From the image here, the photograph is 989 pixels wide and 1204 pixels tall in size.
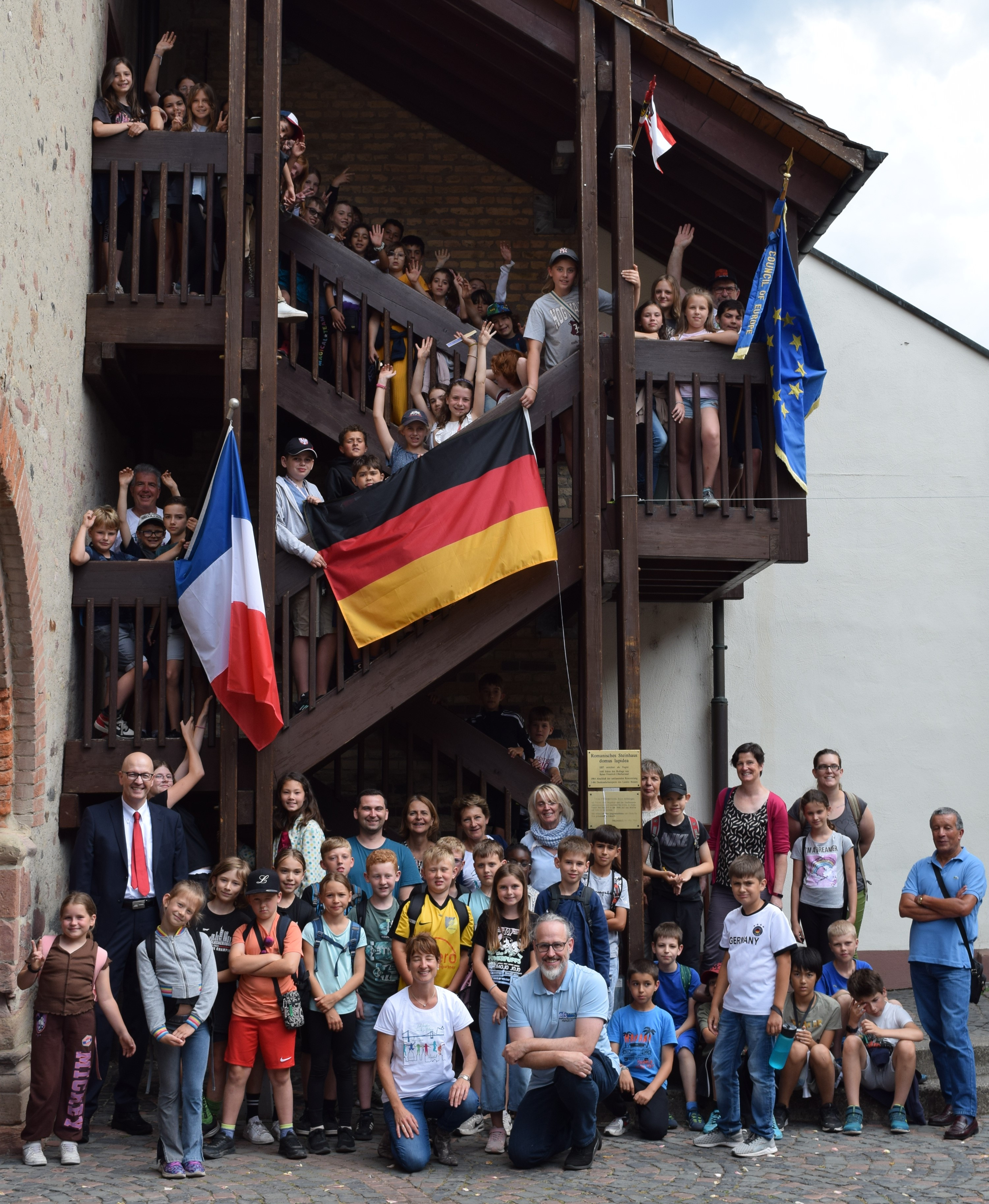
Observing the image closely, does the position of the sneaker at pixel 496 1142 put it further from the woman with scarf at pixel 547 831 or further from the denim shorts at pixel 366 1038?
the woman with scarf at pixel 547 831

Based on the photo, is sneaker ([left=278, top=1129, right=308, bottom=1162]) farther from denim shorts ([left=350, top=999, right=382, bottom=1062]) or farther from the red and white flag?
the red and white flag

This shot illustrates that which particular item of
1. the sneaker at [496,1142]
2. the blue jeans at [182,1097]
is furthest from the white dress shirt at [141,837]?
the sneaker at [496,1142]

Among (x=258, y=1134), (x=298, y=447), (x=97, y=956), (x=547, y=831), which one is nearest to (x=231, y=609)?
(x=298, y=447)

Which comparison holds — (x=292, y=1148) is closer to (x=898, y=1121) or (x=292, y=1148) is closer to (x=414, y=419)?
(x=898, y=1121)

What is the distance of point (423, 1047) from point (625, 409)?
12.7 ft

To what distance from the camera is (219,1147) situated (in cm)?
585

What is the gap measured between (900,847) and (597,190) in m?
5.27

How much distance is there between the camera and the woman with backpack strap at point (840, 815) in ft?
23.5

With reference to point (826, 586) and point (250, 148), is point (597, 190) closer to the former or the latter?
point (250, 148)

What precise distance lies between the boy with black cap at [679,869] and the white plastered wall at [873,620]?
221 centimetres

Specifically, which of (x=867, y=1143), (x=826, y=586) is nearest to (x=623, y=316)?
(x=826, y=586)

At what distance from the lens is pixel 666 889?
7355mm

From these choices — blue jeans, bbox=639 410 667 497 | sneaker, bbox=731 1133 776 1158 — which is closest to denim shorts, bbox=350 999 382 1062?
sneaker, bbox=731 1133 776 1158

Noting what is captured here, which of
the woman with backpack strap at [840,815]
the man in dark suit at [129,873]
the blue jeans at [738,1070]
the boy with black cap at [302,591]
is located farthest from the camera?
the boy with black cap at [302,591]
